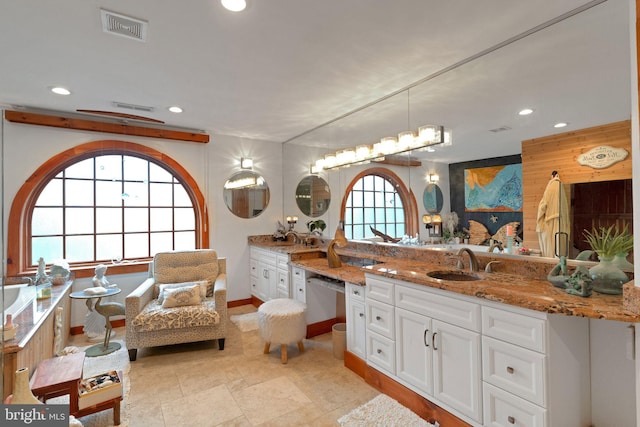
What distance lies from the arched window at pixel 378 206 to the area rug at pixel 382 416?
151cm

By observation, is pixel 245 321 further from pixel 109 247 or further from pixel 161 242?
pixel 109 247

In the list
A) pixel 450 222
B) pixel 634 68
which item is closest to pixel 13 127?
pixel 450 222

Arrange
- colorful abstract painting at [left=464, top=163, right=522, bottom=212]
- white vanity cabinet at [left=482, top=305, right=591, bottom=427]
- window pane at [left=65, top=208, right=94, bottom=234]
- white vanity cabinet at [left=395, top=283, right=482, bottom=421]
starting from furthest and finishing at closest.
→ window pane at [left=65, top=208, right=94, bottom=234]
colorful abstract painting at [left=464, top=163, right=522, bottom=212]
white vanity cabinet at [left=395, top=283, right=482, bottom=421]
white vanity cabinet at [left=482, top=305, right=591, bottom=427]

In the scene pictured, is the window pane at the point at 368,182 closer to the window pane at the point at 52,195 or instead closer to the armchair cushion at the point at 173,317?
the armchair cushion at the point at 173,317

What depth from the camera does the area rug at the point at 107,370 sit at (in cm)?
208

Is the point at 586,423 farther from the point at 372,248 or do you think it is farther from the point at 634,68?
the point at 372,248

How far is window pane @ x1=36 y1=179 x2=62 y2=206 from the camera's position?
367 cm

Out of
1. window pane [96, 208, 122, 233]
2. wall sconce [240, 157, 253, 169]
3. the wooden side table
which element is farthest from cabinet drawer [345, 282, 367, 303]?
window pane [96, 208, 122, 233]

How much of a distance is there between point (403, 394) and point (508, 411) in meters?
0.74

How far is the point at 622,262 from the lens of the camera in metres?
1.62

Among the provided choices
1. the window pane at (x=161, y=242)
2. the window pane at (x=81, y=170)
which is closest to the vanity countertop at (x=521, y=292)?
the window pane at (x=161, y=242)

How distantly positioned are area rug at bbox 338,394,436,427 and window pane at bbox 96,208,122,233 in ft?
12.2

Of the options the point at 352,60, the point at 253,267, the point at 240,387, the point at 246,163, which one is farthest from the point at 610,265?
the point at 246,163

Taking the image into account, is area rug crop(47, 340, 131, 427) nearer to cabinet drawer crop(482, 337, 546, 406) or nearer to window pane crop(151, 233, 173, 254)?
window pane crop(151, 233, 173, 254)
